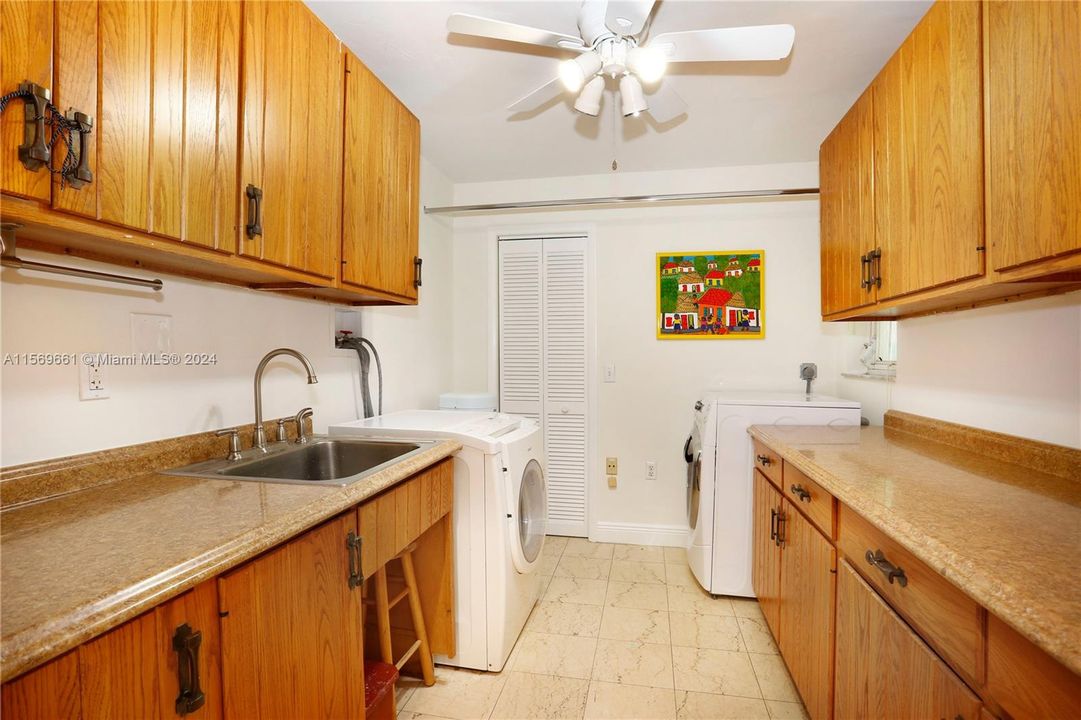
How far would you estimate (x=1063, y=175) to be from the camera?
899mm

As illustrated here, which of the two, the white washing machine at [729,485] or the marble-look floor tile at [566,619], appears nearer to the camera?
the marble-look floor tile at [566,619]

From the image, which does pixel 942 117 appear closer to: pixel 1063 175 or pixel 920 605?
pixel 1063 175

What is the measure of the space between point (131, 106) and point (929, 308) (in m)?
2.48

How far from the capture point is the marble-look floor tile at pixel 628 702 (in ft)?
5.36

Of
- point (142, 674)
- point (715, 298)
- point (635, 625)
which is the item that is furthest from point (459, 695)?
point (715, 298)

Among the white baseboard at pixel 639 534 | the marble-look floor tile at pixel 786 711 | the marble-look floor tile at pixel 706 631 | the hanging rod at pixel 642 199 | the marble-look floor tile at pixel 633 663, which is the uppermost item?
the hanging rod at pixel 642 199

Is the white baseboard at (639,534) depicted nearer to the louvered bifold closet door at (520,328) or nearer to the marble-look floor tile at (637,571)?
the marble-look floor tile at (637,571)

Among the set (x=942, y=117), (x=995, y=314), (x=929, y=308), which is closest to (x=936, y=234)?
(x=942, y=117)

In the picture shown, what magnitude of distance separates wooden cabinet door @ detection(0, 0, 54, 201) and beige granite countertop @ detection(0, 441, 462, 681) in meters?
0.59

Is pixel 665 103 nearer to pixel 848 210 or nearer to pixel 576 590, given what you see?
pixel 848 210

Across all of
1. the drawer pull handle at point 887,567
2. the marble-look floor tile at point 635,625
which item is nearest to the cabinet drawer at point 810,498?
the drawer pull handle at point 887,567

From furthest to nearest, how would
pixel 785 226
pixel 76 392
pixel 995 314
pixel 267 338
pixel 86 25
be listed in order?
pixel 785 226 < pixel 267 338 < pixel 995 314 < pixel 76 392 < pixel 86 25

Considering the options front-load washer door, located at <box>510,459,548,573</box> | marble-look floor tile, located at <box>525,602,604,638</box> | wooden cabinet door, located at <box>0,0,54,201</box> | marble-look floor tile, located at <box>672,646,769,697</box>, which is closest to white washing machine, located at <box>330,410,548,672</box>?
front-load washer door, located at <box>510,459,548,573</box>

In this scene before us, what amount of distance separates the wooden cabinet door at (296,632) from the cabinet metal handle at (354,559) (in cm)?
1
